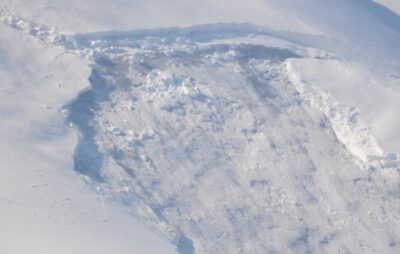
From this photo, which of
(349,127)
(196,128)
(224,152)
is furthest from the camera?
(349,127)

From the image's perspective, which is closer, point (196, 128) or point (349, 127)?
point (196, 128)

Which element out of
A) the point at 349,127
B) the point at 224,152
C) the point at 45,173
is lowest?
the point at 45,173

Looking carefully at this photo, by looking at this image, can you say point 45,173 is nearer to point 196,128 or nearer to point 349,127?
point 196,128

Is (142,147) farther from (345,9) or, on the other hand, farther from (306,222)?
(345,9)

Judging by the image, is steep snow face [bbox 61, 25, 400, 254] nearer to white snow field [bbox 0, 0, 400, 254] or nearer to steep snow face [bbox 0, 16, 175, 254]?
white snow field [bbox 0, 0, 400, 254]

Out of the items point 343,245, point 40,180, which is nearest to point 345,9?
point 343,245

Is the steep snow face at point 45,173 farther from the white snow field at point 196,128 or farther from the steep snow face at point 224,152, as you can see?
the steep snow face at point 224,152

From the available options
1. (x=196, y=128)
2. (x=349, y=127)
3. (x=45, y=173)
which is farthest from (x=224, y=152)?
(x=45, y=173)
